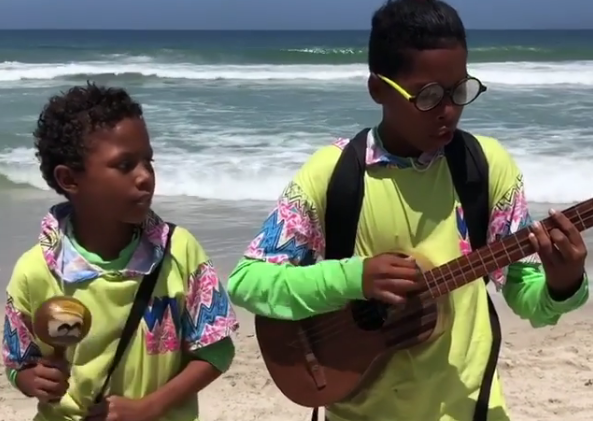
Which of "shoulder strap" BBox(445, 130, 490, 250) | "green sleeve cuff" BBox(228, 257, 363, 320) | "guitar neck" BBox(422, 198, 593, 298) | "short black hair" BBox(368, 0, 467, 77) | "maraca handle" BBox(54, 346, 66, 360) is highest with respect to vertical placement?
"short black hair" BBox(368, 0, 467, 77)

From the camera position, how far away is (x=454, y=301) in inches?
85.2

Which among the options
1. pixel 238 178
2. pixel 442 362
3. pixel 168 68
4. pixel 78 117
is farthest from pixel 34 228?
pixel 168 68

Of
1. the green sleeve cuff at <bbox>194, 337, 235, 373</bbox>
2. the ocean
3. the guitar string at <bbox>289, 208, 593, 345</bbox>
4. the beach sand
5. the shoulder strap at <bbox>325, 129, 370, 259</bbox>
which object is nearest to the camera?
the guitar string at <bbox>289, 208, 593, 345</bbox>

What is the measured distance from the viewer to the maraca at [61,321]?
1.85m

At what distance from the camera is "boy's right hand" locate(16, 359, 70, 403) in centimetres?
200

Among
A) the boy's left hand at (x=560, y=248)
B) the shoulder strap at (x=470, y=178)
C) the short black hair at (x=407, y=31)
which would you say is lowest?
the boy's left hand at (x=560, y=248)

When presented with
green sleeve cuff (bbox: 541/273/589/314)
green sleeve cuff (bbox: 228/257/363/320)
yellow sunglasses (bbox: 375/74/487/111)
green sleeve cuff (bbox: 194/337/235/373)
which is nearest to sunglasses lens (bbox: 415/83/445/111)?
yellow sunglasses (bbox: 375/74/487/111)

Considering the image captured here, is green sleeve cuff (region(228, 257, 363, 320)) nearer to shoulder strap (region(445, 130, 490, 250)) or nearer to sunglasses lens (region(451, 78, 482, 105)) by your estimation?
shoulder strap (region(445, 130, 490, 250))

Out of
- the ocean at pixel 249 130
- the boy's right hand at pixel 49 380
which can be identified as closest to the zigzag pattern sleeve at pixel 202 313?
the boy's right hand at pixel 49 380

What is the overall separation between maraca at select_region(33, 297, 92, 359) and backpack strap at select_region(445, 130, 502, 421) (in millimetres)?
958

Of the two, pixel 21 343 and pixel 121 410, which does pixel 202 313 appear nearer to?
pixel 121 410

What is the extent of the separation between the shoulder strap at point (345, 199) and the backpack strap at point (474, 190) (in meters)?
0.23

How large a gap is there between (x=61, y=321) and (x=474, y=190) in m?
1.04

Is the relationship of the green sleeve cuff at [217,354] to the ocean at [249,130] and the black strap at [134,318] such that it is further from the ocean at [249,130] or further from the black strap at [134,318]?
the ocean at [249,130]
